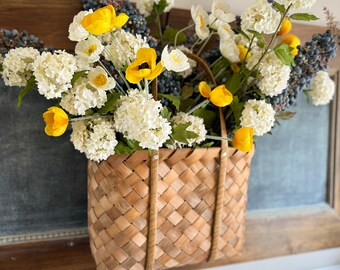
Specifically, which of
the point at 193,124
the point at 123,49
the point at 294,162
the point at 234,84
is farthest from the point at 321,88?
the point at 123,49

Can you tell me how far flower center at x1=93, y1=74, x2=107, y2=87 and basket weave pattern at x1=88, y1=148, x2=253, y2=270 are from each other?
147 mm

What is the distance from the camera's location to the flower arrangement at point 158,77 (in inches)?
22.2

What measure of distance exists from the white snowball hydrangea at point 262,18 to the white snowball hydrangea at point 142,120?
0.25 metres

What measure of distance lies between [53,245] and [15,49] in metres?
0.48

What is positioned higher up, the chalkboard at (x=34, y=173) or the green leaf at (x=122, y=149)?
the green leaf at (x=122, y=149)

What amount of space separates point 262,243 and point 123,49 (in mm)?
644

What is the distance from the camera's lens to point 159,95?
67cm

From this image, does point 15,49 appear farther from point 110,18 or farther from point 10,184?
point 10,184

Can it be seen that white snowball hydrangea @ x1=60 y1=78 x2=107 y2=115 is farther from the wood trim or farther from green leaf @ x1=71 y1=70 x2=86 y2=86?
the wood trim

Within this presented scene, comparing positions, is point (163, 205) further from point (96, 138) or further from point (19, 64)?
point (19, 64)

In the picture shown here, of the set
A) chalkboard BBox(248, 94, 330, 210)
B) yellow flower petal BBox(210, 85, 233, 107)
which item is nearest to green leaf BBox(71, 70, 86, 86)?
yellow flower petal BBox(210, 85, 233, 107)

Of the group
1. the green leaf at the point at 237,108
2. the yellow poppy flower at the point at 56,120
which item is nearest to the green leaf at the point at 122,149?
the yellow poppy flower at the point at 56,120

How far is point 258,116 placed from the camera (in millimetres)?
668

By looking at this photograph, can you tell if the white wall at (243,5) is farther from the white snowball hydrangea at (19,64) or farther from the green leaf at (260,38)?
the white snowball hydrangea at (19,64)
